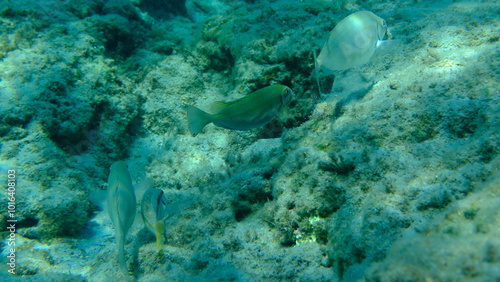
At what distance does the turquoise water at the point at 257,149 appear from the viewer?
5.51 ft

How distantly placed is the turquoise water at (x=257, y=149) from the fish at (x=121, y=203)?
0.09m

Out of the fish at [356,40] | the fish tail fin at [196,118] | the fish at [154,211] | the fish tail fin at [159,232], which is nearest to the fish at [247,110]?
the fish tail fin at [196,118]

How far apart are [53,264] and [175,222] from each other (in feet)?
4.79

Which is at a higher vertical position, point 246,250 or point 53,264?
point 246,250

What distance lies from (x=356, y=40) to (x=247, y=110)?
1.24m

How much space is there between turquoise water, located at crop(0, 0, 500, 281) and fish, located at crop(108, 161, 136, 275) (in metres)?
0.09

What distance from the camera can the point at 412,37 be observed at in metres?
3.31

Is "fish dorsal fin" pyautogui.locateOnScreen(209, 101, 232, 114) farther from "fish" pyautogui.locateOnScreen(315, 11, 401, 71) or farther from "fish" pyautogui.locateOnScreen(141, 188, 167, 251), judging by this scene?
"fish" pyautogui.locateOnScreen(315, 11, 401, 71)

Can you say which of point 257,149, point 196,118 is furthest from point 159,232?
point 257,149

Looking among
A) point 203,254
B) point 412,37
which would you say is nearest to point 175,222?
point 203,254

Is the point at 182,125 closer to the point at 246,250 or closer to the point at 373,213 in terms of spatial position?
the point at 246,250

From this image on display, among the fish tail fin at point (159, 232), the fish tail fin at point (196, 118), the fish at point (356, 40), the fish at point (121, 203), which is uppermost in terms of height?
the fish at point (356, 40)

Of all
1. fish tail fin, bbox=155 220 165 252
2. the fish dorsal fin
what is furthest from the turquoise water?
the fish dorsal fin

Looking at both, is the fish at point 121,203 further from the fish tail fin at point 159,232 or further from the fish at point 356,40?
the fish at point 356,40
